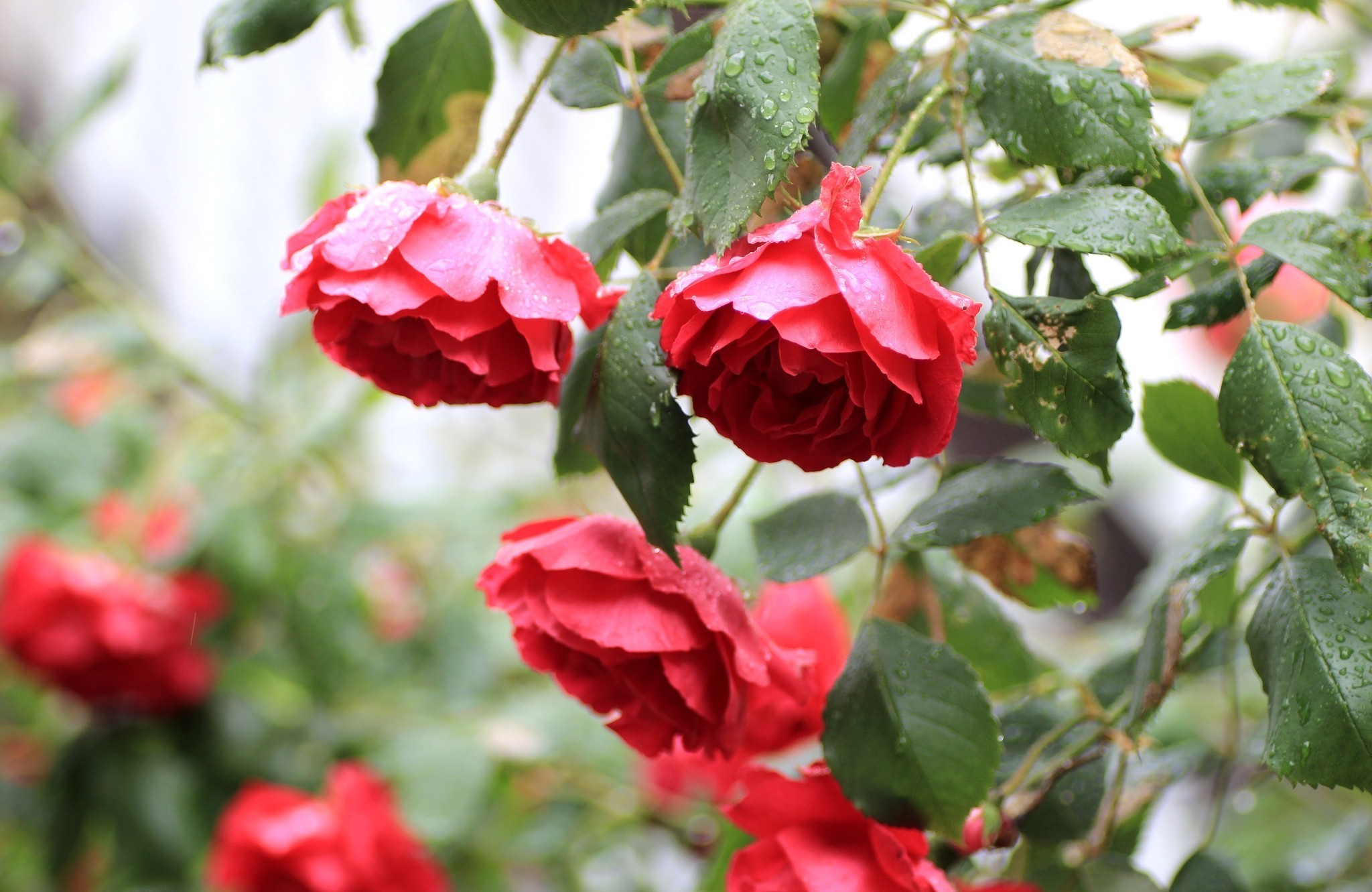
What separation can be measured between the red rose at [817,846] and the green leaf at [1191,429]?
0.51ft

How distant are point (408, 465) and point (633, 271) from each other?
4.22 feet

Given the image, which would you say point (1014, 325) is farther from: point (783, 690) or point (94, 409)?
point (94, 409)

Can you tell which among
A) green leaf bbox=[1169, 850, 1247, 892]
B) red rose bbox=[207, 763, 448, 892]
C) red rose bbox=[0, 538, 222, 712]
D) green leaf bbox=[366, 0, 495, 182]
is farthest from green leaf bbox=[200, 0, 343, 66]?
red rose bbox=[0, 538, 222, 712]

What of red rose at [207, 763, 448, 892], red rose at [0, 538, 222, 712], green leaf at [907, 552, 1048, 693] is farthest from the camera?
red rose at [0, 538, 222, 712]

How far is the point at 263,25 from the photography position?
308 mm

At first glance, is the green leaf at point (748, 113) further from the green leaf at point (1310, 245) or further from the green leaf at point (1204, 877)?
the green leaf at point (1204, 877)

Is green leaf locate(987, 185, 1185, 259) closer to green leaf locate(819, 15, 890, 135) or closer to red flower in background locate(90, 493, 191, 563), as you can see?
green leaf locate(819, 15, 890, 135)

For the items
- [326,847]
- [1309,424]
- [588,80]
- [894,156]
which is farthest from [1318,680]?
[326,847]

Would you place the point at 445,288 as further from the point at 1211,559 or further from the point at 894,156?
Result: the point at 1211,559

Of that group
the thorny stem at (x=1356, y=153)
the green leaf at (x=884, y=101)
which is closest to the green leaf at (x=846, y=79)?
the green leaf at (x=884, y=101)

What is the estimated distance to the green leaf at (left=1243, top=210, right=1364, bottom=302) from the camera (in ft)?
0.91

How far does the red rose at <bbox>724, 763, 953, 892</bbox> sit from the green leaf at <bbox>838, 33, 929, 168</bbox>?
0.61 feet

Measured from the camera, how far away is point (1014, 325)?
0.27 metres

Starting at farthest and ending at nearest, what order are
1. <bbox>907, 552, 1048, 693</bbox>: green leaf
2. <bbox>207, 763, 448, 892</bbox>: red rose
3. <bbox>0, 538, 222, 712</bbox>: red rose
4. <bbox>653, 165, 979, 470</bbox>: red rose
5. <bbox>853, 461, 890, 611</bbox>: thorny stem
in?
1. <bbox>0, 538, 222, 712</bbox>: red rose
2. <bbox>207, 763, 448, 892</bbox>: red rose
3. <bbox>907, 552, 1048, 693</bbox>: green leaf
4. <bbox>853, 461, 890, 611</bbox>: thorny stem
5. <bbox>653, 165, 979, 470</bbox>: red rose
